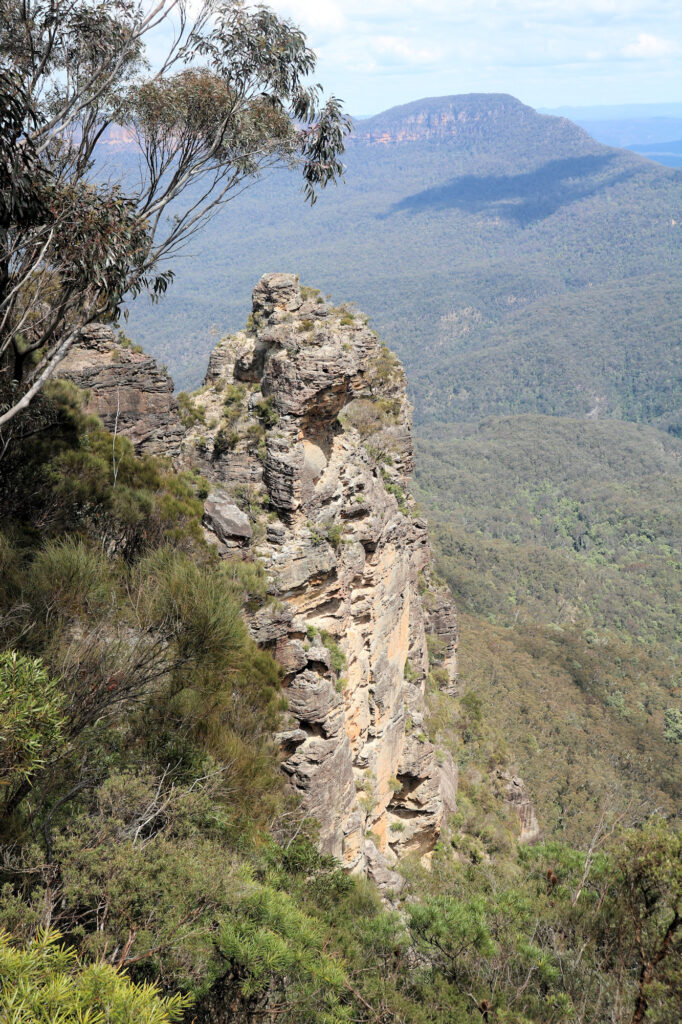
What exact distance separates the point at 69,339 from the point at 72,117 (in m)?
4.70

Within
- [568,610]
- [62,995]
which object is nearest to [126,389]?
[62,995]

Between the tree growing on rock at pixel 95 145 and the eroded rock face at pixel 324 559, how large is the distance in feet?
12.3

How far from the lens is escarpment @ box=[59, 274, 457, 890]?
14438mm

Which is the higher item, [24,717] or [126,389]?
[126,389]

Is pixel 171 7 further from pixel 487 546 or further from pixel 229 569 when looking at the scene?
pixel 487 546

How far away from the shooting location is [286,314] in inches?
723

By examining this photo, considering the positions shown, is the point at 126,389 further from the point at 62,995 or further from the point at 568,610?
the point at 568,610

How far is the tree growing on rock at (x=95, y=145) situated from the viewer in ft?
32.0

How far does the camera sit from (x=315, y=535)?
51.4 ft

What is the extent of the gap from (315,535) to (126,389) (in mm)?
5620

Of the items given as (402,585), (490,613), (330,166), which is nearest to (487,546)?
(490,613)

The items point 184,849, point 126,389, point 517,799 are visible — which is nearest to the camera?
point 184,849

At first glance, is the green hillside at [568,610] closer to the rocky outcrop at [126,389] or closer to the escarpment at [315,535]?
the escarpment at [315,535]

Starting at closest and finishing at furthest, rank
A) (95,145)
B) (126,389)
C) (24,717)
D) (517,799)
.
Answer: (24,717), (95,145), (126,389), (517,799)
